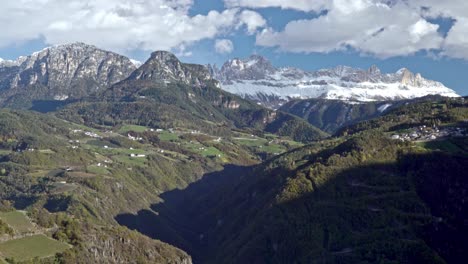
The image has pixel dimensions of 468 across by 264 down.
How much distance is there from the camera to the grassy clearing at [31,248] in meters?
118

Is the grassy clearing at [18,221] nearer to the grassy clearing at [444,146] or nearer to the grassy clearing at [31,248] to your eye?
the grassy clearing at [31,248]

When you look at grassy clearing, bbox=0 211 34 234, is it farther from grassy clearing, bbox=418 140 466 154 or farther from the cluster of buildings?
grassy clearing, bbox=418 140 466 154

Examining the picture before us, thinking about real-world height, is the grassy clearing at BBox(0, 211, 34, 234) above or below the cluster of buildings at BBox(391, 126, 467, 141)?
below

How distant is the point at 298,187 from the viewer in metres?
163

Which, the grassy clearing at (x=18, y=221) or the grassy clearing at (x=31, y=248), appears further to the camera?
the grassy clearing at (x=18, y=221)

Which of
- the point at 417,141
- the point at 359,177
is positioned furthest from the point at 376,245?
the point at 417,141

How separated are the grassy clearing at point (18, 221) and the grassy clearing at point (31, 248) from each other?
3672 mm

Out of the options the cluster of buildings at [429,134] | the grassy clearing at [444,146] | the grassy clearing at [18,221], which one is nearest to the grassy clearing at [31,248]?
the grassy clearing at [18,221]

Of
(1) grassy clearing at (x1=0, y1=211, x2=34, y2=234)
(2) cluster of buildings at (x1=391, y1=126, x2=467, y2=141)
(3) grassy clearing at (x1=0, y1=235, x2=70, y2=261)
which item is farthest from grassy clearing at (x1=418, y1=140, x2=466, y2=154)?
(1) grassy clearing at (x1=0, y1=211, x2=34, y2=234)

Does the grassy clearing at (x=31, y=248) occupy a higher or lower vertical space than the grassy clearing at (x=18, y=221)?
lower

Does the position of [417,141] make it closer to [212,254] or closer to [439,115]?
[439,115]

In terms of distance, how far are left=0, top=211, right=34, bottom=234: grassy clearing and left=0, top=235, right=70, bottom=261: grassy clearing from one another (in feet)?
12.0

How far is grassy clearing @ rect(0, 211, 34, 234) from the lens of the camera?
13050cm

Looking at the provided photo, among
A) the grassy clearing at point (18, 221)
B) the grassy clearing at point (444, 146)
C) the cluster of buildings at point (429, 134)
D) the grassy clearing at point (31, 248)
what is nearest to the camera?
the grassy clearing at point (31, 248)
